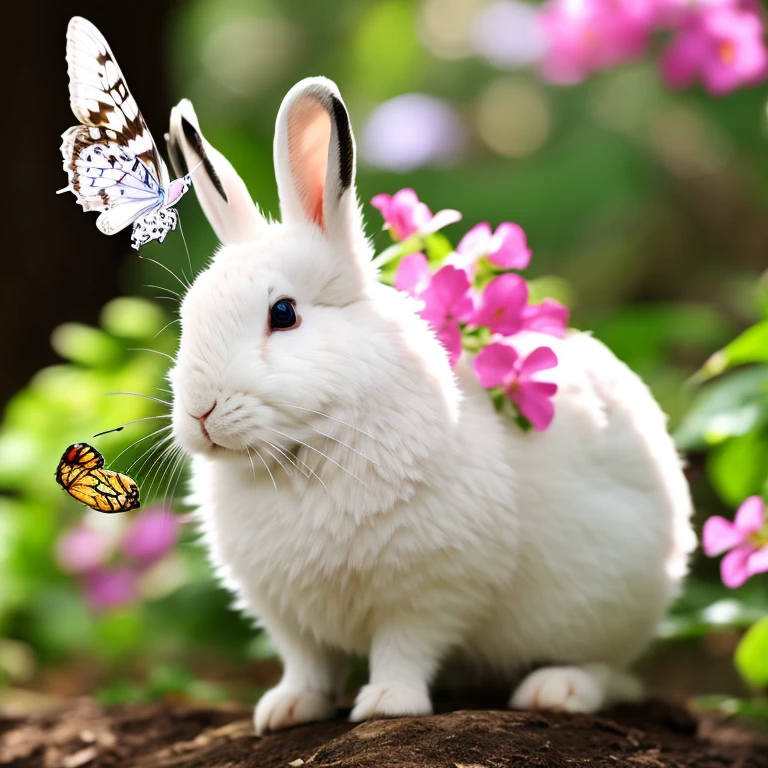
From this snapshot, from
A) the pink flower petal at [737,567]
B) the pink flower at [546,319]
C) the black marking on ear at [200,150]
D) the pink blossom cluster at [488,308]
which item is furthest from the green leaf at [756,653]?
the black marking on ear at [200,150]

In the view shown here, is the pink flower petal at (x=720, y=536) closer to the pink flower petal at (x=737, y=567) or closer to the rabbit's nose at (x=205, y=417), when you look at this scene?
the pink flower petal at (x=737, y=567)

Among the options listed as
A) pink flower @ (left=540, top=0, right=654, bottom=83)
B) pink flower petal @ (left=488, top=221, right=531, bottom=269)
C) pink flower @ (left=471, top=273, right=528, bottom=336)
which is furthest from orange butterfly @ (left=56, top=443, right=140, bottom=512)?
pink flower @ (left=540, top=0, right=654, bottom=83)

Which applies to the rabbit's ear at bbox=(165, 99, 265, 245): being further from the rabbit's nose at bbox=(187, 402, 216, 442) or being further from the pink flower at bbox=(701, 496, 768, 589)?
the pink flower at bbox=(701, 496, 768, 589)

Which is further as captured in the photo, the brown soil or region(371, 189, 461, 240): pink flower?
region(371, 189, 461, 240): pink flower

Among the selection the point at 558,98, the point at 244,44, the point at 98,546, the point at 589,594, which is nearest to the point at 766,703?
the point at 589,594

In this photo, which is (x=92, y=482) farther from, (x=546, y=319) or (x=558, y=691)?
(x=558, y=691)
